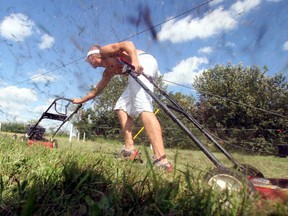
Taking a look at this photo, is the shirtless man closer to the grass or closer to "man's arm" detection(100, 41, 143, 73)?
"man's arm" detection(100, 41, 143, 73)

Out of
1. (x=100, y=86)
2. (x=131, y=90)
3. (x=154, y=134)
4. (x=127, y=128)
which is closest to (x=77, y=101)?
(x=100, y=86)

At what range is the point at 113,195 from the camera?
138cm

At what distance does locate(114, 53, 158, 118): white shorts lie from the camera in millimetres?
3118

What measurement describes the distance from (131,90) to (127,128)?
1.71 ft

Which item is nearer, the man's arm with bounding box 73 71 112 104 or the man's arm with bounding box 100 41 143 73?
the man's arm with bounding box 100 41 143 73

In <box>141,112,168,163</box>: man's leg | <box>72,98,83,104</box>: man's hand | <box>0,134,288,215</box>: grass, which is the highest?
<box>72,98,83,104</box>: man's hand

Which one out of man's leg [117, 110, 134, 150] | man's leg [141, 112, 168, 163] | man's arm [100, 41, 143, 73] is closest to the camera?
man's leg [141, 112, 168, 163]

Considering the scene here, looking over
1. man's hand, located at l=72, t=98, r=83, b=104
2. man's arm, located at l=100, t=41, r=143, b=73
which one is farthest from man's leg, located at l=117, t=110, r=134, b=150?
man's arm, located at l=100, t=41, r=143, b=73

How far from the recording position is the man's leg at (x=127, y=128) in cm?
349

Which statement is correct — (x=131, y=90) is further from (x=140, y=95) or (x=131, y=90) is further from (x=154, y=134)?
(x=154, y=134)

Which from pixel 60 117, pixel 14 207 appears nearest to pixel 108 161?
pixel 14 207

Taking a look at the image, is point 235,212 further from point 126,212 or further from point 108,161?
point 108,161

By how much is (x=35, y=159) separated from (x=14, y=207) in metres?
0.89

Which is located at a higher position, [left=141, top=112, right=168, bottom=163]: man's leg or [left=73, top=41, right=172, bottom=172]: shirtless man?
[left=73, top=41, right=172, bottom=172]: shirtless man
